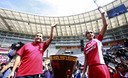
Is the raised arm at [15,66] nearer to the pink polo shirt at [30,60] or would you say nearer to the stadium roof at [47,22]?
the pink polo shirt at [30,60]

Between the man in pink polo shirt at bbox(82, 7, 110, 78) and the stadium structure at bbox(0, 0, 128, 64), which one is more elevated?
the stadium structure at bbox(0, 0, 128, 64)

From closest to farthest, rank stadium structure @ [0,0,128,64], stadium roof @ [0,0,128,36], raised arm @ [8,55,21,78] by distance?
raised arm @ [8,55,21,78] < stadium structure @ [0,0,128,64] < stadium roof @ [0,0,128,36]

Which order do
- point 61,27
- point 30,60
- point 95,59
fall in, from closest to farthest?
point 95,59
point 30,60
point 61,27

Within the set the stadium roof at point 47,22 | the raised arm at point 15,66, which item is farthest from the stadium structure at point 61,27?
the raised arm at point 15,66

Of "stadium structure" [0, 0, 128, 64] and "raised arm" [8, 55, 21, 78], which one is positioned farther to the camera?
"stadium structure" [0, 0, 128, 64]

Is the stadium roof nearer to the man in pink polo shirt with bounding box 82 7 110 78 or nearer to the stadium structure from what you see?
the stadium structure

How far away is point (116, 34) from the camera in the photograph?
37.6 metres

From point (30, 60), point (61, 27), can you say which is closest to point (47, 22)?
point (61, 27)

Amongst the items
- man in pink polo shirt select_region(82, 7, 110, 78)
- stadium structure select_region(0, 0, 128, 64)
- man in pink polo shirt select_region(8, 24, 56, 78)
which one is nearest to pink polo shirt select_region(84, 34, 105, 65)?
man in pink polo shirt select_region(82, 7, 110, 78)

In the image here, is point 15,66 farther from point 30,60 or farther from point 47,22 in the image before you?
point 47,22

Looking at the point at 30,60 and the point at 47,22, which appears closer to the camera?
the point at 30,60

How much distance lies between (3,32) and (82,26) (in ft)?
58.0

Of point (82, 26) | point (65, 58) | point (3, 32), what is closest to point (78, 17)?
point (82, 26)

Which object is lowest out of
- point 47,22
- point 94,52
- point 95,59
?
point 95,59
